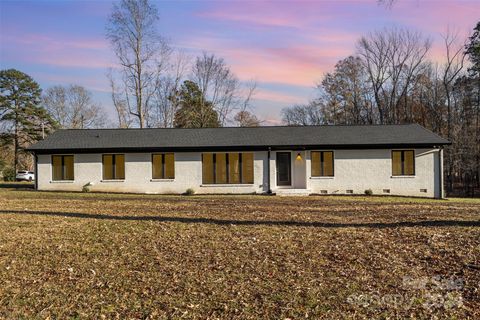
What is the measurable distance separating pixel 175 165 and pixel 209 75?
2624 centimetres

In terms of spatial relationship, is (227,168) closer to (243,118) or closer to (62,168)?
(62,168)

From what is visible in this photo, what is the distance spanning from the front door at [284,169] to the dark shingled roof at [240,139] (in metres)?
0.71

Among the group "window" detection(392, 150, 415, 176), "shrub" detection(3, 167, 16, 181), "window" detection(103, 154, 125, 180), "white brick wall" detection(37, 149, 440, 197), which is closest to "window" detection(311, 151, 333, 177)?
"white brick wall" detection(37, 149, 440, 197)

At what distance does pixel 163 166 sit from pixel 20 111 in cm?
2970

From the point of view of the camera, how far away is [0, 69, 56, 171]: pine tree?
44.8 meters

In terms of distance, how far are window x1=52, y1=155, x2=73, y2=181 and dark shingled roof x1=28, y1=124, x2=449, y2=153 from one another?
0.65 m

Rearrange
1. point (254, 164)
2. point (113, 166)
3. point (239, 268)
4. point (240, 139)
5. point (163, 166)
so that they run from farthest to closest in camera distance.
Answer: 1. point (240, 139)
2. point (113, 166)
3. point (163, 166)
4. point (254, 164)
5. point (239, 268)

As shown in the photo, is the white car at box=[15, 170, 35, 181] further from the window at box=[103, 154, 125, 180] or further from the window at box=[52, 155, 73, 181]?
the window at box=[103, 154, 125, 180]

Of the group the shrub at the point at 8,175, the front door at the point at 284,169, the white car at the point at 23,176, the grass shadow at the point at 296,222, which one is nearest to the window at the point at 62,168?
the front door at the point at 284,169

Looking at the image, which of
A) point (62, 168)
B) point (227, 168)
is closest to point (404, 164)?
point (227, 168)

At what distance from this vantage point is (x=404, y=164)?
Answer: 22266 millimetres

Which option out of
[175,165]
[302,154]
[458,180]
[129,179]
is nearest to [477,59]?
[458,180]

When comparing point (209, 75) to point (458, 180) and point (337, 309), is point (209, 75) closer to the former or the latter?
point (458, 180)

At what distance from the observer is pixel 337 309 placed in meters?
4.70
